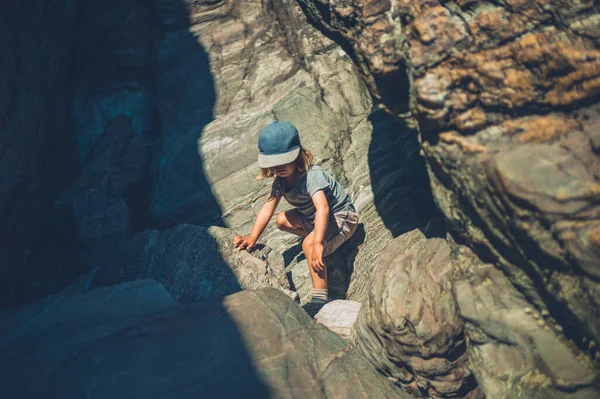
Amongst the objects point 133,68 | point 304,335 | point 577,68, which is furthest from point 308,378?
point 133,68

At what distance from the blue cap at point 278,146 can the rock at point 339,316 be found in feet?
3.69

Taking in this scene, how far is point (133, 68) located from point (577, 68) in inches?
175

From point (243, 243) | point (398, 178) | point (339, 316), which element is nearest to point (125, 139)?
point (243, 243)

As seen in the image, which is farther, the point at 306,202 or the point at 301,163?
the point at 306,202

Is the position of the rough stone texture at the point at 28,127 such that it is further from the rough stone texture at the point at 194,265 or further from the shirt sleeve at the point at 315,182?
the shirt sleeve at the point at 315,182

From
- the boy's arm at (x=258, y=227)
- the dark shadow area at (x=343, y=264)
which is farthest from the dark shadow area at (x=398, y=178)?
the boy's arm at (x=258, y=227)

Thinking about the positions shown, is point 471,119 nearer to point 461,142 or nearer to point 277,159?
point 461,142

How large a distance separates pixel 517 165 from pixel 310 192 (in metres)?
1.74

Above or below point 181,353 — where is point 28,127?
above

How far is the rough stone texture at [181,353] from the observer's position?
2.91 metres

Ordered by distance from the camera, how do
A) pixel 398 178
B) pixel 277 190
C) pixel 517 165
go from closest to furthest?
pixel 517 165 < pixel 277 190 < pixel 398 178

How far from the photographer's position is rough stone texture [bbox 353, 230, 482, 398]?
3.15 m

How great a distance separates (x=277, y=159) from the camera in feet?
12.8

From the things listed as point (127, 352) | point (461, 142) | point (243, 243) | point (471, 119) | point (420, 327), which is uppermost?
point (471, 119)
